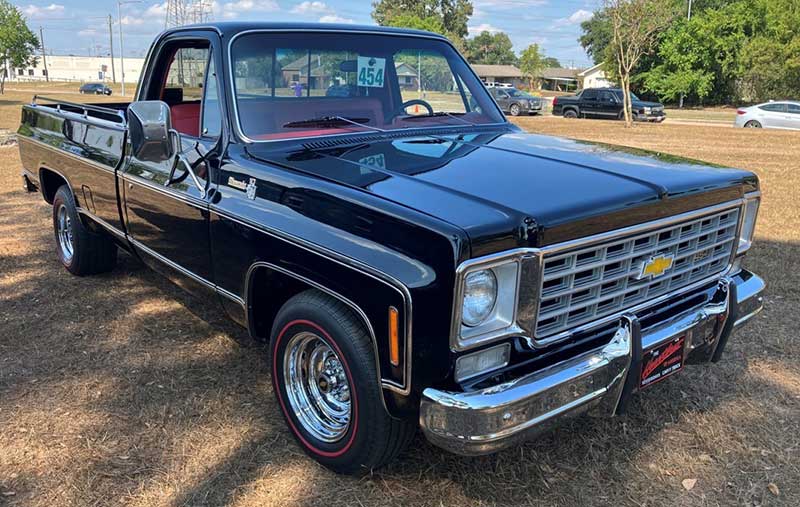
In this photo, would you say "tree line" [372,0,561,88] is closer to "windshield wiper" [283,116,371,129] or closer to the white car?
the white car

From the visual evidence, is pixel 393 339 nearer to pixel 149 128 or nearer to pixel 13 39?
pixel 149 128

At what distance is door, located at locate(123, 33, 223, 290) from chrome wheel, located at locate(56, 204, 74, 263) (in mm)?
1702

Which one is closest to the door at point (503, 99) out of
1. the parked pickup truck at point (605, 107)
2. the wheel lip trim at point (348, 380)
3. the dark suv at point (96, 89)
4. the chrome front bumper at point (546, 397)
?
the parked pickup truck at point (605, 107)

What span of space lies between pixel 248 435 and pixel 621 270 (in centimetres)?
190

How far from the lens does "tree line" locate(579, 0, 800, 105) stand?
130 feet

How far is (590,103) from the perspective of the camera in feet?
95.6

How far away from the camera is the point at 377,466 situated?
2.69 meters

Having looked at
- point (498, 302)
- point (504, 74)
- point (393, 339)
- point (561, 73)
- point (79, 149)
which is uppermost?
point (561, 73)

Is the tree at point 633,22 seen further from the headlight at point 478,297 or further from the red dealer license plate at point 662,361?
the headlight at point 478,297

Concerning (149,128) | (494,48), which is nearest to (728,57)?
(149,128)

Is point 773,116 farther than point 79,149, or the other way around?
point 773,116

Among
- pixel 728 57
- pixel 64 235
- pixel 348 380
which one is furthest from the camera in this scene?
pixel 728 57

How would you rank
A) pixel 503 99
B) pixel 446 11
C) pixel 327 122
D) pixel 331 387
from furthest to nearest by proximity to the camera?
1. pixel 446 11
2. pixel 503 99
3. pixel 327 122
4. pixel 331 387

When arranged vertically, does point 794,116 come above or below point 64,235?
above
